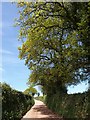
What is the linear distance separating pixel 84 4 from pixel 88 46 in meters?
3.09

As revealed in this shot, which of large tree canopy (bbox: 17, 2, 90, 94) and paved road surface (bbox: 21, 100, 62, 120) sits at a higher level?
large tree canopy (bbox: 17, 2, 90, 94)

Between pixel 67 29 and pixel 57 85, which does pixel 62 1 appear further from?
pixel 57 85

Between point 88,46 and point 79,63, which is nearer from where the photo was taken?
point 88,46

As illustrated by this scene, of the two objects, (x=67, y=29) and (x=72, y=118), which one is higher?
(x=67, y=29)

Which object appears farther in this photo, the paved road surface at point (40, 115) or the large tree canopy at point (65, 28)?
the paved road surface at point (40, 115)

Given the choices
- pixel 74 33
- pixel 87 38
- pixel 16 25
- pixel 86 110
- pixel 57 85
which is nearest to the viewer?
pixel 86 110

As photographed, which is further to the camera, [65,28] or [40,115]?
[40,115]

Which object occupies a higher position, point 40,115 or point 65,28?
point 65,28

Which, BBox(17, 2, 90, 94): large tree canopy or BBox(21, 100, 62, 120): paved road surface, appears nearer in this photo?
BBox(17, 2, 90, 94): large tree canopy

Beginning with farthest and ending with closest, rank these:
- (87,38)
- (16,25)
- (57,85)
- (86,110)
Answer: (57,85) → (16,25) → (87,38) → (86,110)

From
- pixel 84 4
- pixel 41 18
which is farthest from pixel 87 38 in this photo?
pixel 41 18

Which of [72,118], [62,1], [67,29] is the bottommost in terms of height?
[72,118]

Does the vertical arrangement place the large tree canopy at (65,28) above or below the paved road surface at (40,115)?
above

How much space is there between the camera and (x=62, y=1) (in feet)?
70.4
